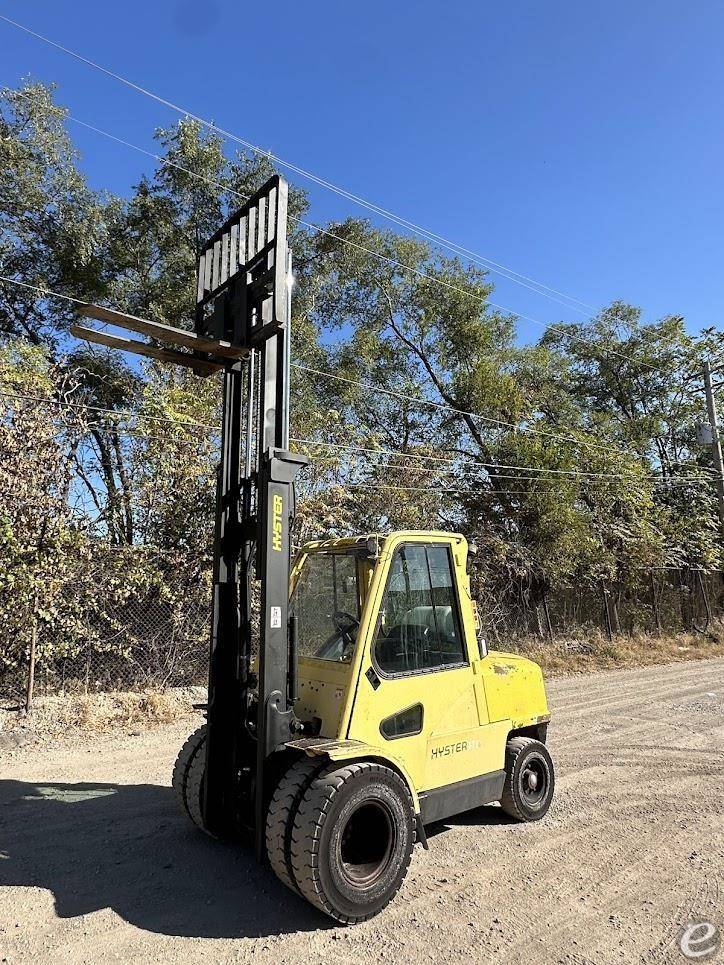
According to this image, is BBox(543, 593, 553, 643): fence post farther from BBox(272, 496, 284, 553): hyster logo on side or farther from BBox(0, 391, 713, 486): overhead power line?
BBox(272, 496, 284, 553): hyster logo on side

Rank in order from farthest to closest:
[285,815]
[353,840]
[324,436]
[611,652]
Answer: [611,652] → [324,436] → [353,840] → [285,815]

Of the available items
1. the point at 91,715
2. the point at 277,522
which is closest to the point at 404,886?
the point at 277,522

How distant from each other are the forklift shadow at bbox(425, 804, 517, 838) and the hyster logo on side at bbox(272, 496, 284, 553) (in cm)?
247

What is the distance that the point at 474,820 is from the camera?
4867mm

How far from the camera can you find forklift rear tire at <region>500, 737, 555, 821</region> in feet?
15.7

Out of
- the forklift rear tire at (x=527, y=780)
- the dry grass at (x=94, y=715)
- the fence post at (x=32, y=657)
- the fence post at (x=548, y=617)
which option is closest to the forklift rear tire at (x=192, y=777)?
the forklift rear tire at (x=527, y=780)

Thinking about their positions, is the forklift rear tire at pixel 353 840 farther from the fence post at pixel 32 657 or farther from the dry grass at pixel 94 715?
the fence post at pixel 32 657

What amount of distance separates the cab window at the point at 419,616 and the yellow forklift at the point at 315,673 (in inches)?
0.5

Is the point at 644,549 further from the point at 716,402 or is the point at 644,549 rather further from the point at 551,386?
the point at 716,402

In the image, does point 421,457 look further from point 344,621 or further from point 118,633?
point 344,621

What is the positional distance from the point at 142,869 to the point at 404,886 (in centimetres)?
164

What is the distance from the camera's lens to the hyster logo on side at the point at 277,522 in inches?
154

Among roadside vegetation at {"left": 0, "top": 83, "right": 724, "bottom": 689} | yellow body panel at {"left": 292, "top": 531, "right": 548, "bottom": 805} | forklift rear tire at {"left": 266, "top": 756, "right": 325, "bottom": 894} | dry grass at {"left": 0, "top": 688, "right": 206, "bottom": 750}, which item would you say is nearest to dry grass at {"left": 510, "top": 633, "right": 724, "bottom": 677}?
roadside vegetation at {"left": 0, "top": 83, "right": 724, "bottom": 689}

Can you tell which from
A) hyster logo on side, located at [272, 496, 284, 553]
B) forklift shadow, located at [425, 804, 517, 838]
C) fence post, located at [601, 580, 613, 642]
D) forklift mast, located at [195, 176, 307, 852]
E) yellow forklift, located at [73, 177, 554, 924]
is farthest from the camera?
fence post, located at [601, 580, 613, 642]
